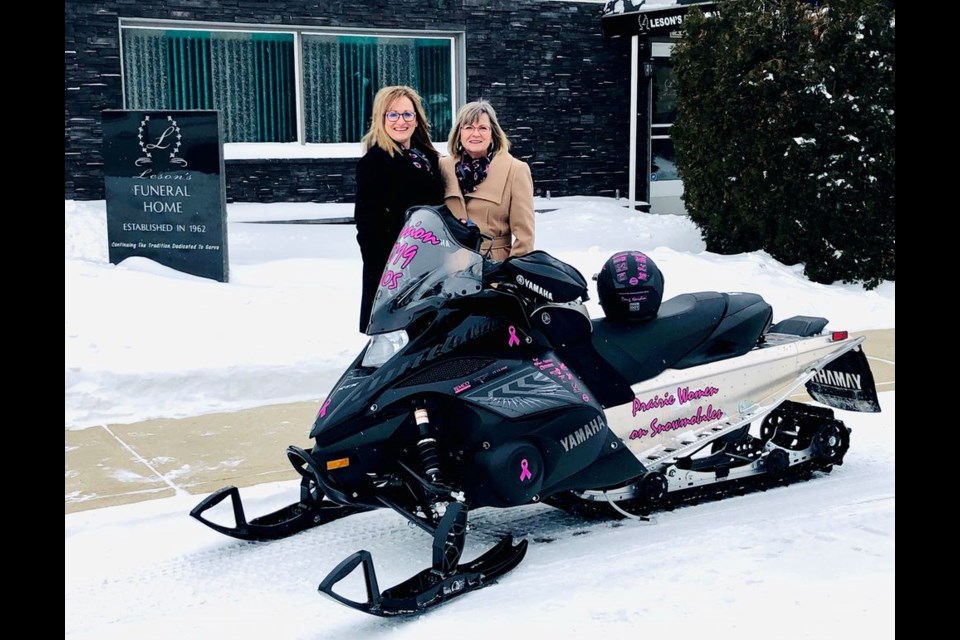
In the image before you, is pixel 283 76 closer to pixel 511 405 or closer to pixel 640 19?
pixel 640 19

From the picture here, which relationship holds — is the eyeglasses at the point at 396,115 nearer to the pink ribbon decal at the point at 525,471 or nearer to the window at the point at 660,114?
the pink ribbon decal at the point at 525,471

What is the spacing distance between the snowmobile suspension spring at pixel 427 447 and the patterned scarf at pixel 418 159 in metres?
1.88

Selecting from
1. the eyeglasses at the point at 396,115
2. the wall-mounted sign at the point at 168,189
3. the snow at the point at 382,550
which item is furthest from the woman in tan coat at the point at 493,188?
the wall-mounted sign at the point at 168,189

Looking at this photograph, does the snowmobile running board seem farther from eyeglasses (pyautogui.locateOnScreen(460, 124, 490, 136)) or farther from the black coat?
eyeglasses (pyautogui.locateOnScreen(460, 124, 490, 136))

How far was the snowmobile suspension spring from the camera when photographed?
4.02 m

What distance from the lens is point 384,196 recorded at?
5.67 m

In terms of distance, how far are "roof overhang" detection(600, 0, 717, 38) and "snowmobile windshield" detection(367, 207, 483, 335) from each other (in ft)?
32.2

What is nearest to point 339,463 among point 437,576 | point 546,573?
point 437,576

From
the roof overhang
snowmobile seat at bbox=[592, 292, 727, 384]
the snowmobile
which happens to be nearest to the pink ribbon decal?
the snowmobile

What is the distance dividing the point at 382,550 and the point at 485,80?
10.9 meters

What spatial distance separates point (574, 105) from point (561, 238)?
310 cm

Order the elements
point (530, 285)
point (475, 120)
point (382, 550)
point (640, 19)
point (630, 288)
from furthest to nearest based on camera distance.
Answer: point (640, 19), point (475, 120), point (630, 288), point (382, 550), point (530, 285)

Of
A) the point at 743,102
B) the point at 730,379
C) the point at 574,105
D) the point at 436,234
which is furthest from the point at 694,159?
the point at 436,234

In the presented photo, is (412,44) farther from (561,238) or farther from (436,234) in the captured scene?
(436,234)
